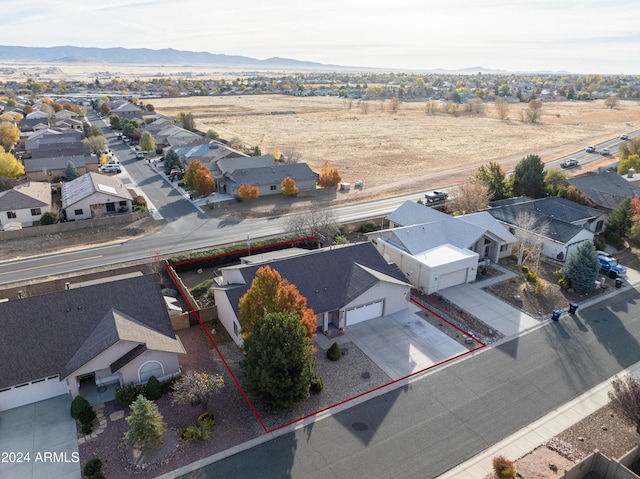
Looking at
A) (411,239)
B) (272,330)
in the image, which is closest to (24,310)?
(272,330)

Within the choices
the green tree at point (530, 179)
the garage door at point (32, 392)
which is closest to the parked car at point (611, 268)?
the green tree at point (530, 179)

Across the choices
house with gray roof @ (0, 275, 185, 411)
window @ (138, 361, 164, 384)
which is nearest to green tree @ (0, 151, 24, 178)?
house with gray roof @ (0, 275, 185, 411)

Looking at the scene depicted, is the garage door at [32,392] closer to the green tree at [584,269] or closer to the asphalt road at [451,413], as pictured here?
the asphalt road at [451,413]

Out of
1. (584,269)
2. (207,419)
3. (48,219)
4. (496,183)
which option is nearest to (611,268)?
(584,269)

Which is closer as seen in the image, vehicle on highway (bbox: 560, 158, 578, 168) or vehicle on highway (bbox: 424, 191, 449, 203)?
vehicle on highway (bbox: 424, 191, 449, 203)

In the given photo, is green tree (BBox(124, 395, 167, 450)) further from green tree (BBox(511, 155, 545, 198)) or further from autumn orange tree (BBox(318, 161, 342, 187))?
green tree (BBox(511, 155, 545, 198))
